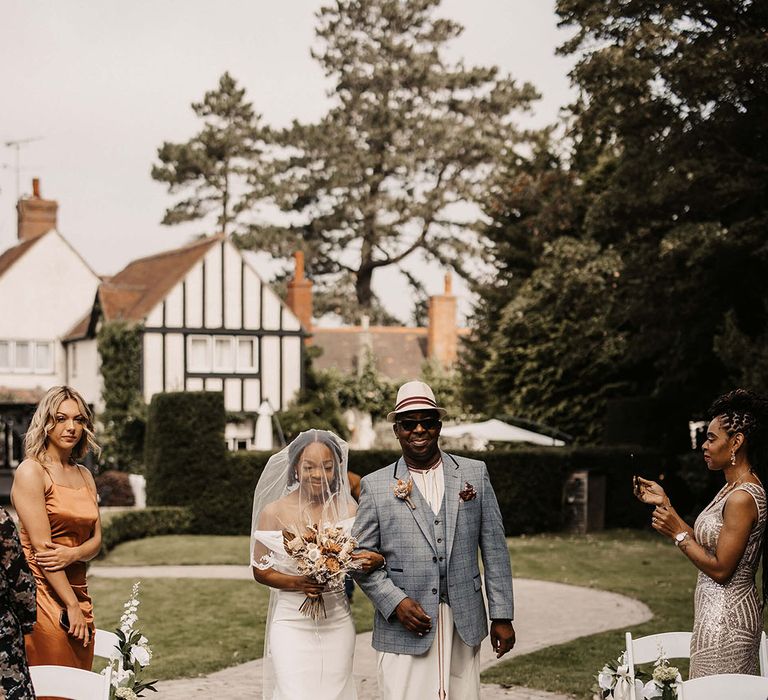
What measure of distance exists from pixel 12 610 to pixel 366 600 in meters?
11.0

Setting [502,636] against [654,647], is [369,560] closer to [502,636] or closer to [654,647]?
[502,636]

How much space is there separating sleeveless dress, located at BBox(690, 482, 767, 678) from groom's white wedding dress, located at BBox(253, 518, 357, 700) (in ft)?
6.60

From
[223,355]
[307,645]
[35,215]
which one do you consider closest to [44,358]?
[35,215]

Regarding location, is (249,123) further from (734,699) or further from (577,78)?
(734,699)

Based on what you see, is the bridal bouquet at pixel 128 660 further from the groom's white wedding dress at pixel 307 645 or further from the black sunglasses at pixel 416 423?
the black sunglasses at pixel 416 423

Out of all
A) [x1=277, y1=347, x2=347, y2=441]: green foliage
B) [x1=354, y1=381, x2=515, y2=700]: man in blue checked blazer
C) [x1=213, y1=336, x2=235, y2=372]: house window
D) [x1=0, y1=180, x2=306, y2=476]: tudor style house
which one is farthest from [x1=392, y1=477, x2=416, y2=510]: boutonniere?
[x1=213, y1=336, x2=235, y2=372]: house window

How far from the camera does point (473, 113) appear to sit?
47.6 metres

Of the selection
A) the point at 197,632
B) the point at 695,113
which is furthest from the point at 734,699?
the point at 695,113

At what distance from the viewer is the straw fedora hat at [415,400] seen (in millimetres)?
5824

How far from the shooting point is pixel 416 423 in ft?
19.2

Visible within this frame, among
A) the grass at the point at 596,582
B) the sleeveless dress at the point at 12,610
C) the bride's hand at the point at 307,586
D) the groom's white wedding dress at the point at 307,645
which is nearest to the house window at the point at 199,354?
the grass at the point at 596,582

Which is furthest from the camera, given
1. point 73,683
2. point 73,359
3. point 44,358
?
point 44,358

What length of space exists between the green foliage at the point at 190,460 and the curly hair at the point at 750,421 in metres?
18.9

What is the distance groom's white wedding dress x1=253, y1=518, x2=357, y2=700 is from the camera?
256 inches
